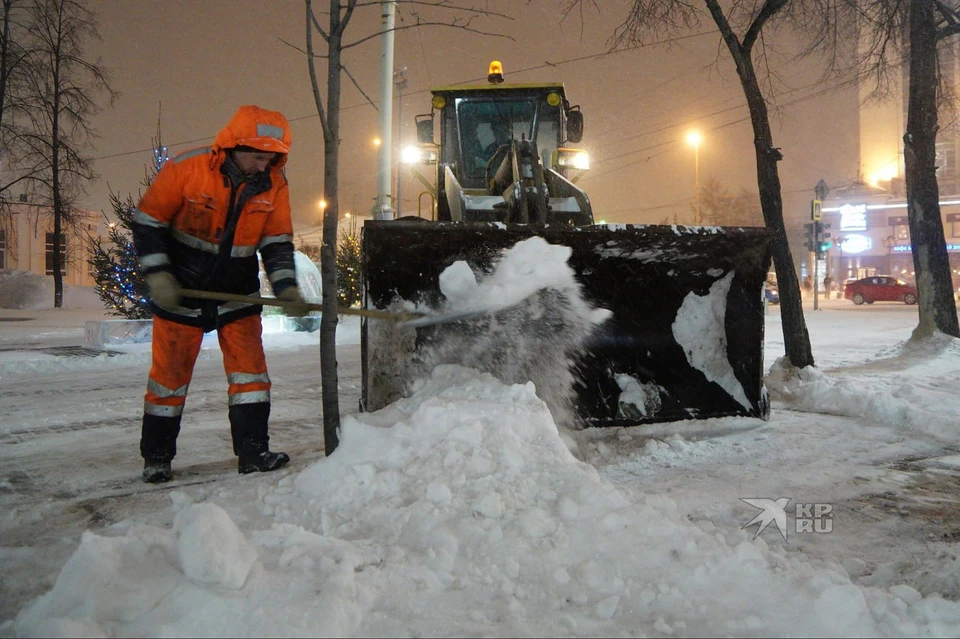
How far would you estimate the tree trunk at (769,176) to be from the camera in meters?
6.56

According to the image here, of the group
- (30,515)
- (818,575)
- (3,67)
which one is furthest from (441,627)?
(3,67)

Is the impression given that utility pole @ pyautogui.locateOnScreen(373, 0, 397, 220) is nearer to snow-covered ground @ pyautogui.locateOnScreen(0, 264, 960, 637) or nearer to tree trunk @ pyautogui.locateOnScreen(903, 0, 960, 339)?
snow-covered ground @ pyautogui.locateOnScreen(0, 264, 960, 637)

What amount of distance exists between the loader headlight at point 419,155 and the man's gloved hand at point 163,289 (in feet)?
14.1

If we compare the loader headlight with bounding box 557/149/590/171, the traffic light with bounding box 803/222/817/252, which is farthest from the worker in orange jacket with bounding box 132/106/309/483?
the traffic light with bounding box 803/222/817/252

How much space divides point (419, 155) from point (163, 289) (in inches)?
175

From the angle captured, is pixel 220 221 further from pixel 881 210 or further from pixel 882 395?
pixel 881 210

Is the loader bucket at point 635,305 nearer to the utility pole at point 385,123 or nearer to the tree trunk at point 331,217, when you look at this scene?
the tree trunk at point 331,217

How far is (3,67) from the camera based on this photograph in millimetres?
15852

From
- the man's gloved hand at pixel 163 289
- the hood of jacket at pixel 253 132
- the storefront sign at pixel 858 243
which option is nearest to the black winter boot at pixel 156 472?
the man's gloved hand at pixel 163 289

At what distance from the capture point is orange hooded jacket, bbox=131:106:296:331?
10.3ft

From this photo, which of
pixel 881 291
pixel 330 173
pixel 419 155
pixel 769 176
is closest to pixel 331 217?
pixel 330 173

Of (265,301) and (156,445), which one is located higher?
(265,301)

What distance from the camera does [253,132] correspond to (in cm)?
318

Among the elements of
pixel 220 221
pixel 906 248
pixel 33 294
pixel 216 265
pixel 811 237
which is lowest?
pixel 216 265
